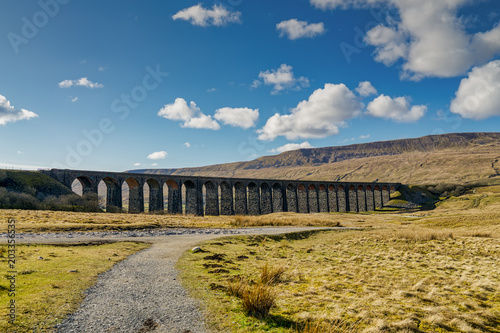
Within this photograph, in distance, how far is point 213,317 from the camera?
633 centimetres

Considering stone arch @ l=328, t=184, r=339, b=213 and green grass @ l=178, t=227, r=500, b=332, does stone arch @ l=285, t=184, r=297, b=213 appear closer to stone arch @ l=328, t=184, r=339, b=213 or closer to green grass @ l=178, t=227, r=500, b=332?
stone arch @ l=328, t=184, r=339, b=213

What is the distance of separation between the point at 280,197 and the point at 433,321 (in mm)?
77959

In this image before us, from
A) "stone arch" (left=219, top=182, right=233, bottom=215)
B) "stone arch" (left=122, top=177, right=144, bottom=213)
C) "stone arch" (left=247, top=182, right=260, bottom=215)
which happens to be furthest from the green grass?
"stone arch" (left=247, top=182, right=260, bottom=215)

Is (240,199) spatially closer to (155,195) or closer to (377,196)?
(155,195)

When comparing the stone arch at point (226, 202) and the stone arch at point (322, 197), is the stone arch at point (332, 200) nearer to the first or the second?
the stone arch at point (322, 197)

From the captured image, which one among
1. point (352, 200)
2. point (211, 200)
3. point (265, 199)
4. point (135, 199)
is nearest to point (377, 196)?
point (352, 200)

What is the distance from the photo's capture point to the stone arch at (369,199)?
328 feet

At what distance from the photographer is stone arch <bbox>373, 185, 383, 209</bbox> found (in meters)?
102

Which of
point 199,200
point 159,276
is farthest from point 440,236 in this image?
point 199,200

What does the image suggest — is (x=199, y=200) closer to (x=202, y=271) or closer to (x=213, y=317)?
(x=202, y=271)

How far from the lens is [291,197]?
86.9m

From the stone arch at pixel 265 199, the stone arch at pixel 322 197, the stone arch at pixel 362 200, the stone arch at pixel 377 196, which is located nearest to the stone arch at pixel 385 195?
the stone arch at pixel 377 196

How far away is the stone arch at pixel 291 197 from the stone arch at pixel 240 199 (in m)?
17.4

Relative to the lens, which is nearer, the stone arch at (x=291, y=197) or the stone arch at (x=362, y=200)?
the stone arch at (x=291, y=197)
